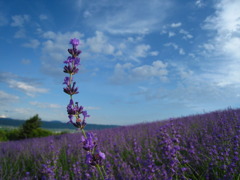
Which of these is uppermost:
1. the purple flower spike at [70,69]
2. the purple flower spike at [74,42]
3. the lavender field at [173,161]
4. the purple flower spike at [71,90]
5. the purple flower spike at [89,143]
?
the purple flower spike at [74,42]

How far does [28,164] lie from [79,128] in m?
3.93

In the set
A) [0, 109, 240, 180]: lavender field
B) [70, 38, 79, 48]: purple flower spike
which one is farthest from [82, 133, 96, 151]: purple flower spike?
[0, 109, 240, 180]: lavender field

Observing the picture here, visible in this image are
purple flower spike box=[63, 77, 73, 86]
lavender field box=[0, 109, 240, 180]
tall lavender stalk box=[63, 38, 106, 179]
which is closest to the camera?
tall lavender stalk box=[63, 38, 106, 179]

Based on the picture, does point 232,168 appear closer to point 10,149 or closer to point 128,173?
point 128,173

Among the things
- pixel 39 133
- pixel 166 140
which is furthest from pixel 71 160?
pixel 39 133

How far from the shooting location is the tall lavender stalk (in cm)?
113

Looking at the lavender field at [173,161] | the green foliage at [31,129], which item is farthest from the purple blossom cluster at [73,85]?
the green foliage at [31,129]

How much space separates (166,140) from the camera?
7.01 feet

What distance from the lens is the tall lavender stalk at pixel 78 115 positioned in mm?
1132

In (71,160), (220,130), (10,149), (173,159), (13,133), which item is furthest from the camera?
(13,133)

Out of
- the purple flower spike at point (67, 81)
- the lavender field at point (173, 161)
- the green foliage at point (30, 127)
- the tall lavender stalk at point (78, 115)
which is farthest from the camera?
the green foliage at point (30, 127)

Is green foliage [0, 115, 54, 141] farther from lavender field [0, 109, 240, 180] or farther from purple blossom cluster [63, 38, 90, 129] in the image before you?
purple blossom cluster [63, 38, 90, 129]

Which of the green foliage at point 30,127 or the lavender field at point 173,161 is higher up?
the green foliage at point 30,127

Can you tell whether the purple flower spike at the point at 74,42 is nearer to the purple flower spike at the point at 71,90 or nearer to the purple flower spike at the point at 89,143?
the purple flower spike at the point at 71,90
